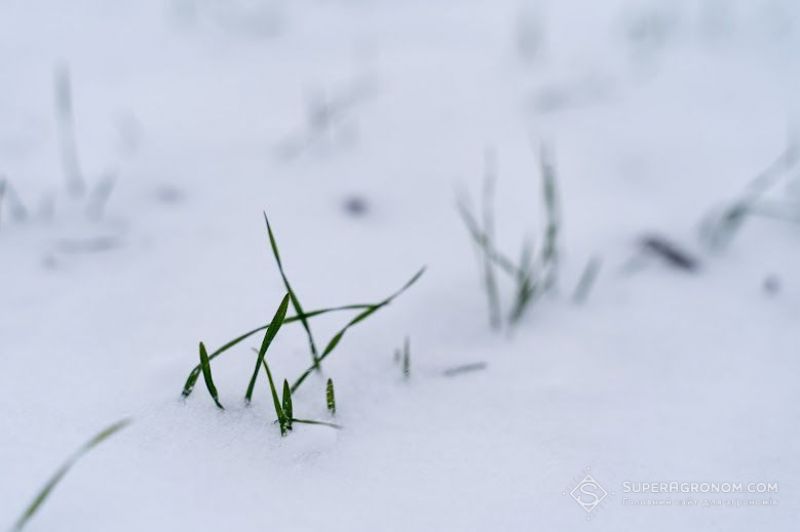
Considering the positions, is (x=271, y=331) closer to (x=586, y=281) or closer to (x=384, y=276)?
(x=384, y=276)

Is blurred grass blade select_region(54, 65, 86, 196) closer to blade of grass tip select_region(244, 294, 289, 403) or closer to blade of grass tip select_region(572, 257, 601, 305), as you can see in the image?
blade of grass tip select_region(244, 294, 289, 403)

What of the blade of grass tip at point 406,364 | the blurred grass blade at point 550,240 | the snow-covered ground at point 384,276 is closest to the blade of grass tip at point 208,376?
the snow-covered ground at point 384,276

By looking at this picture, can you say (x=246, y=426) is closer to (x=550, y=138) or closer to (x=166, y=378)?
(x=166, y=378)

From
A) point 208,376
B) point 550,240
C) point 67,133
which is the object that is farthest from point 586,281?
point 67,133

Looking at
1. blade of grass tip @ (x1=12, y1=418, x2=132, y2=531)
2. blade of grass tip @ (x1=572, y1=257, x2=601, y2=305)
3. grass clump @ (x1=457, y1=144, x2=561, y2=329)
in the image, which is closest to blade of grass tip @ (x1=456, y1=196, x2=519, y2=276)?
grass clump @ (x1=457, y1=144, x2=561, y2=329)

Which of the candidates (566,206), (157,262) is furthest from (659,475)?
(157,262)
